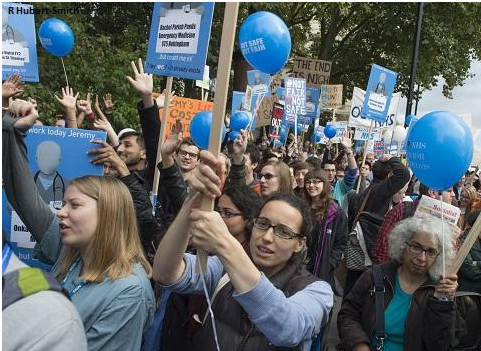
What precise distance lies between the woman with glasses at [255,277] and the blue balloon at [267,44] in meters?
3.61

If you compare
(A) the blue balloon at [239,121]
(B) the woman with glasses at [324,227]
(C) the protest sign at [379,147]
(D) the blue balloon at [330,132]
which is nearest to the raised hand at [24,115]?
(B) the woman with glasses at [324,227]

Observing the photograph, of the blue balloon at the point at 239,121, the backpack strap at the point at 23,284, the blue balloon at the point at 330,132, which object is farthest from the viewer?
the blue balloon at the point at 330,132

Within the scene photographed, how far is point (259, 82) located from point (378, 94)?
217 centimetres

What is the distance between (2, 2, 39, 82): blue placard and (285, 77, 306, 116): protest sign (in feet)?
20.5

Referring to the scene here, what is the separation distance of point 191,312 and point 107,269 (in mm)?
414

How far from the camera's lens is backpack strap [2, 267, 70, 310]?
1229mm

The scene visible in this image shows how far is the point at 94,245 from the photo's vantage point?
2240 millimetres

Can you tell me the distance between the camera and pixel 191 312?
2340 millimetres

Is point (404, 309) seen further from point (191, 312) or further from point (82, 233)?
point (82, 233)

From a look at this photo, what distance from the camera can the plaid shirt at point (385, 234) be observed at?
442 cm

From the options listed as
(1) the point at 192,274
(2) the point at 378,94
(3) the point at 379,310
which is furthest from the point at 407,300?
(2) the point at 378,94

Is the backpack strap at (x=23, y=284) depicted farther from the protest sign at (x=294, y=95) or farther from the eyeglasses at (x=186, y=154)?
the protest sign at (x=294, y=95)

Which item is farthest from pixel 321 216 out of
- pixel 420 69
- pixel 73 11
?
pixel 420 69

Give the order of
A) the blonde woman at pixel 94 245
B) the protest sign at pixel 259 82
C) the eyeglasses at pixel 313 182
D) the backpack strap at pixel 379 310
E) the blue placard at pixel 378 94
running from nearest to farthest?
1. the blonde woman at pixel 94 245
2. the backpack strap at pixel 379 310
3. the eyeglasses at pixel 313 182
4. the blue placard at pixel 378 94
5. the protest sign at pixel 259 82
